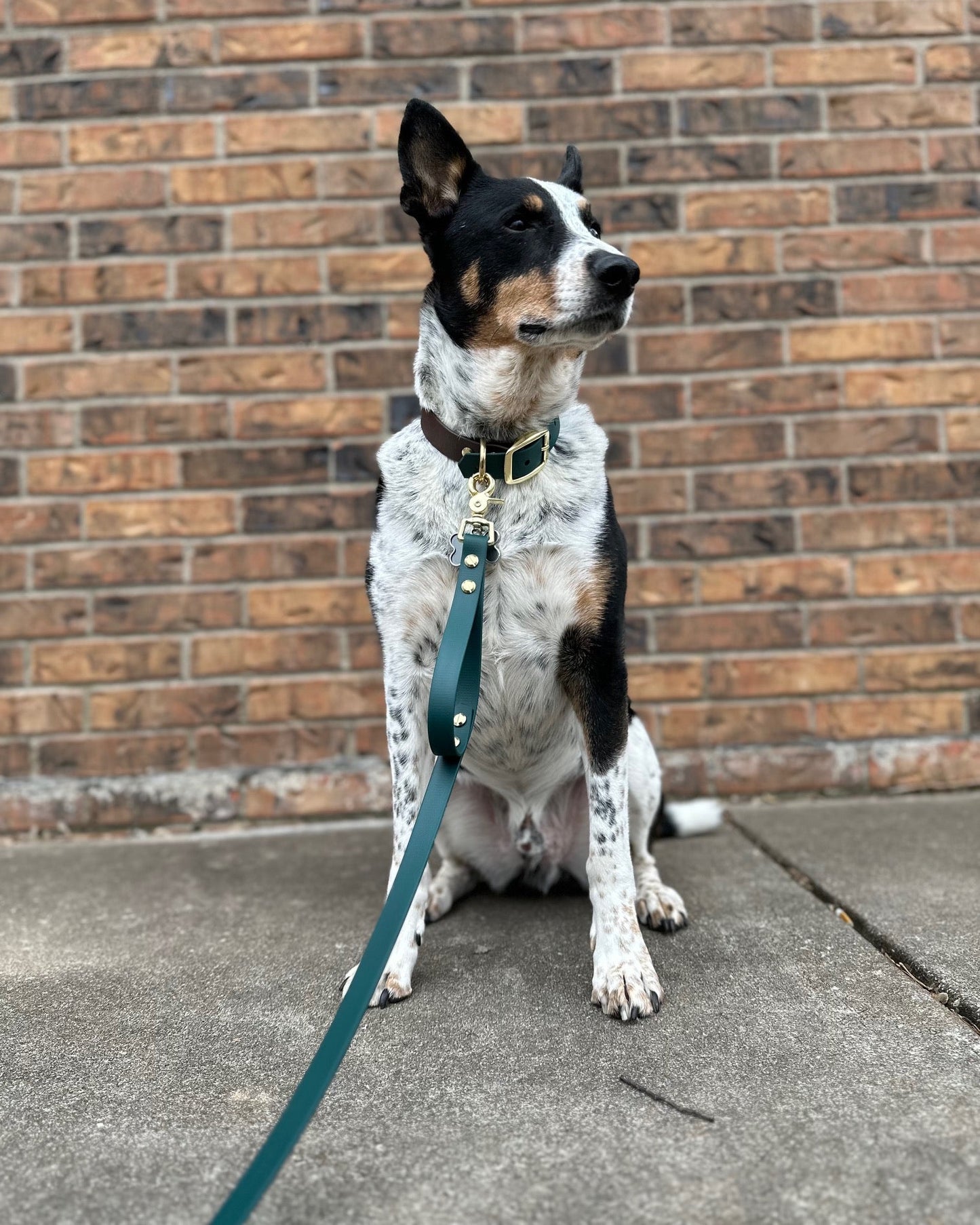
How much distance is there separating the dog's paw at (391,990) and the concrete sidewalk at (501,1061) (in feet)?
0.11

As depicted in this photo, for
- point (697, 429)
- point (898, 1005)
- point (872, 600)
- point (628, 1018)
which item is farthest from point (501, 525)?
point (872, 600)

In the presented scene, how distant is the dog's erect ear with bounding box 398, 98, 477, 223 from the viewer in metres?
2.04

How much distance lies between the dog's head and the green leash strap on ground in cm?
46

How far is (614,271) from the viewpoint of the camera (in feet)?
6.11

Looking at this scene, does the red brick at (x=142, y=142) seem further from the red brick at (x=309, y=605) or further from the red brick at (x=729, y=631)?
the red brick at (x=729, y=631)

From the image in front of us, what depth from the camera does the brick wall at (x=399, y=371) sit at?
10.3 feet

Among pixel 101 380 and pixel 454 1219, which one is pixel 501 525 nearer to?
pixel 454 1219

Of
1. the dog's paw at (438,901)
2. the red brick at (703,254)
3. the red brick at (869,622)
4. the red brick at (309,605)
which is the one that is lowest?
the dog's paw at (438,901)

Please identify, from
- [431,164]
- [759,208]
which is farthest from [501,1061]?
[759,208]

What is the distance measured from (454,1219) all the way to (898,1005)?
36.5 inches

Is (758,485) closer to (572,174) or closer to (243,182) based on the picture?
(572,174)

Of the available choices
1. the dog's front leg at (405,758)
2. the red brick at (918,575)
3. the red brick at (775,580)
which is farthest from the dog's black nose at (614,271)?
the red brick at (918,575)

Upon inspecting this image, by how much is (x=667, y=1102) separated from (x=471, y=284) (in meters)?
1.53

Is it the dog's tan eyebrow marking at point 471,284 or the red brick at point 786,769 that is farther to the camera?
the red brick at point 786,769
